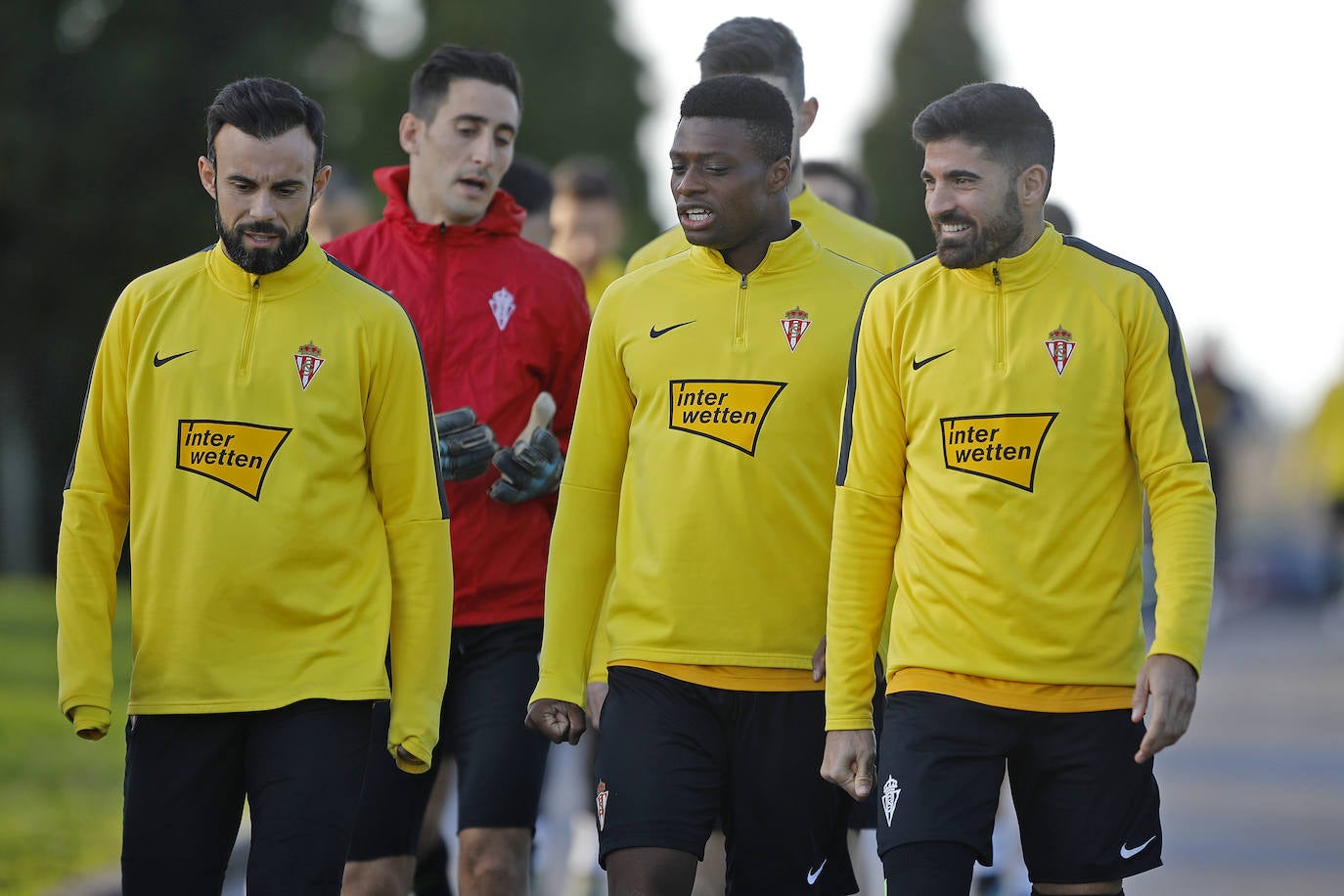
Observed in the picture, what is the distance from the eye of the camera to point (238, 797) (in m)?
5.25

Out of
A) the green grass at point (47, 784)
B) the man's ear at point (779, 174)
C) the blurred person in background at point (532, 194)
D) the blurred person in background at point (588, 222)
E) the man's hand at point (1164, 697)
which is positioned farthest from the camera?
the blurred person in background at point (588, 222)

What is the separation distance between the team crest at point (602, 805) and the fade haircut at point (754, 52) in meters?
2.39

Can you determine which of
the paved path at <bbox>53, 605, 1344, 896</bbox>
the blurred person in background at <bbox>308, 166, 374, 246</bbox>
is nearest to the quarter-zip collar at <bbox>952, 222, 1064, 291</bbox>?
the blurred person in background at <bbox>308, 166, 374, 246</bbox>

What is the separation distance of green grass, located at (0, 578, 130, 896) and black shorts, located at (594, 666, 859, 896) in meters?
3.84

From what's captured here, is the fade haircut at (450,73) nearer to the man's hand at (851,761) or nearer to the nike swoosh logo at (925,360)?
the nike swoosh logo at (925,360)

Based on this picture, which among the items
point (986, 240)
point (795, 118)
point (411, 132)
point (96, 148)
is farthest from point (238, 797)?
point (96, 148)

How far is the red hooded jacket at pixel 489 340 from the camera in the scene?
20.9 ft

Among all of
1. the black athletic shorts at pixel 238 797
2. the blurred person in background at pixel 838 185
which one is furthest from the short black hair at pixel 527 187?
the black athletic shorts at pixel 238 797

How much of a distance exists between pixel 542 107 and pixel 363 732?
38.4 metres

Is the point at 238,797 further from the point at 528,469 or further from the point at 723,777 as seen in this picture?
the point at 528,469

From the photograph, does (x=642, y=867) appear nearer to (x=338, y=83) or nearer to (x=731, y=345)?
(x=731, y=345)

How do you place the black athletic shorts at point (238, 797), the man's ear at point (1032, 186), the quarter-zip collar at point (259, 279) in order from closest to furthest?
1. the black athletic shorts at point (238, 797)
2. the man's ear at point (1032, 186)
3. the quarter-zip collar at point (259, 279)

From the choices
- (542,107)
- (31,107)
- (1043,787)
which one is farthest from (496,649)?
(542,107)

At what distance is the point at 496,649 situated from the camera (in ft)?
20.8
